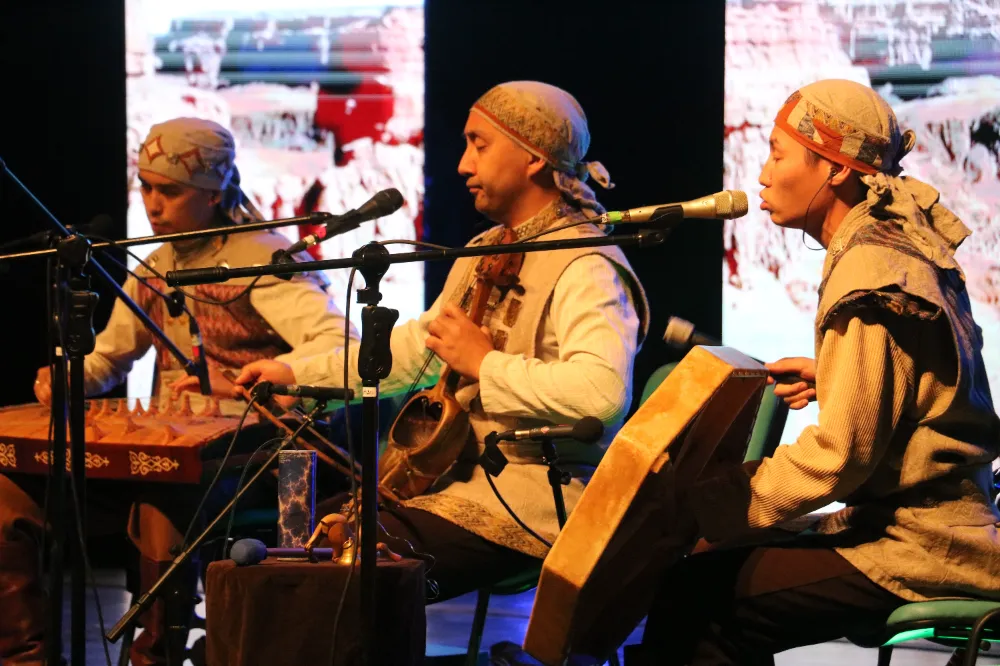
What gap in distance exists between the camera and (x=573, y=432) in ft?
8.21

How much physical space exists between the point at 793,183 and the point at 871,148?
180 millimetres

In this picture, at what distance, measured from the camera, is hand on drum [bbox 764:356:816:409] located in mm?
2605

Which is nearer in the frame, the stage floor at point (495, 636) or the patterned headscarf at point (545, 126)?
the patterned headscarf at point (545, 126)

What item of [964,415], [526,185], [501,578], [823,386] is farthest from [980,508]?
[526,185]

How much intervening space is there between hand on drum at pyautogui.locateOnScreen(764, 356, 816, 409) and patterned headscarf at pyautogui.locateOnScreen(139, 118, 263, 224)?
2.24 metres

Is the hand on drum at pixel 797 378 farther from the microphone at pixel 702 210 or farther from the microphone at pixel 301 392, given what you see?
the microphone at pixel 301 392

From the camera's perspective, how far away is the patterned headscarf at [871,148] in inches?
96.5

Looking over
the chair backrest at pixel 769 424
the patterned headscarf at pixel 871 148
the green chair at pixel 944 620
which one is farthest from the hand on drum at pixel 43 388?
the green chair at pixel 944 620

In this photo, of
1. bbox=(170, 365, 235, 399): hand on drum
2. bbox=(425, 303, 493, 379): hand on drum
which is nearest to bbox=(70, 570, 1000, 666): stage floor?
bbox=(170, 365, 235, 399): hand on drum

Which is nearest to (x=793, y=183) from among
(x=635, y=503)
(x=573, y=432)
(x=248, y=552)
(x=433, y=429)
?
(x=573, y=432)

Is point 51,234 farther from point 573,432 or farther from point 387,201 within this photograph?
point 573,432

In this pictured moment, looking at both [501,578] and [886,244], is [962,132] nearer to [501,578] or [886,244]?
[886,244]

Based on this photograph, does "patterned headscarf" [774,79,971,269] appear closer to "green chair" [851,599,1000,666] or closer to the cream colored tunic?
the cream colored tunic

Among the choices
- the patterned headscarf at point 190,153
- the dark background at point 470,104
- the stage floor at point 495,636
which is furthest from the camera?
the dark background at point 470,104
